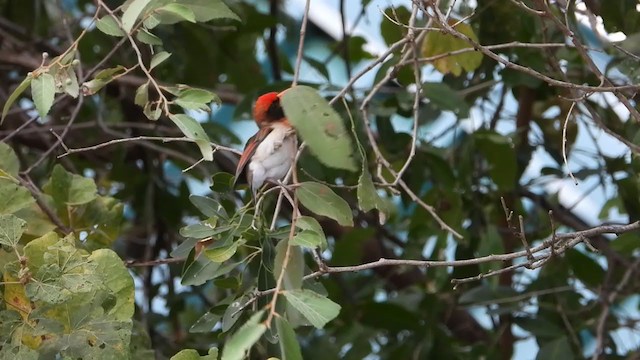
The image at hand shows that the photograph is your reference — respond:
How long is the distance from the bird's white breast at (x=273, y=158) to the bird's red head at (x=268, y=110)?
0.10 metres

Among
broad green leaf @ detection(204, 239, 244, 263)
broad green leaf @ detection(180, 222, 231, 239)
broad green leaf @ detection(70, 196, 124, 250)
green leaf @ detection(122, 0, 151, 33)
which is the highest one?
green leaf @ detection(122, 0, 151, 33)

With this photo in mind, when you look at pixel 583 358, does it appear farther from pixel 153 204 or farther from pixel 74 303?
pixel 74 303

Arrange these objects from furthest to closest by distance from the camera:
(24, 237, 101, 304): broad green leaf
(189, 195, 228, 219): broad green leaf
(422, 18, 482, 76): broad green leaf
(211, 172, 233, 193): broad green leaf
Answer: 1. (422, 18, 482, 76): broad green leaf
2. (211, 172, 233, 193): broad green leaf
3. (189, 195, 228, 219): broad green leaf
4. (24, 237, 101, 304): broad green leaf

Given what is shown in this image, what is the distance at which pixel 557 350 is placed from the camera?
217cm

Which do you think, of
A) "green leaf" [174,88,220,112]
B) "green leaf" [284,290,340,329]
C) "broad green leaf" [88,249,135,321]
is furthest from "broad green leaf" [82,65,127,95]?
"green leaf" [284,290,340,329]

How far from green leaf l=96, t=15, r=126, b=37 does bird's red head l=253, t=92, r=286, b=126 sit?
0.31m

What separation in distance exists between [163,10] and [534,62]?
97cm

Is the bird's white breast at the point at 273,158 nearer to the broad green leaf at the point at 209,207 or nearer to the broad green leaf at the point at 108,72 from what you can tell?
the broad green leaf at the point at 209,207

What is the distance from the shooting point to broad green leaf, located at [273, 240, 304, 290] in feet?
4.11

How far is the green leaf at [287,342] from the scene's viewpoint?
1103 millimetres

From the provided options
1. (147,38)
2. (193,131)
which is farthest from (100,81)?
(193,131)

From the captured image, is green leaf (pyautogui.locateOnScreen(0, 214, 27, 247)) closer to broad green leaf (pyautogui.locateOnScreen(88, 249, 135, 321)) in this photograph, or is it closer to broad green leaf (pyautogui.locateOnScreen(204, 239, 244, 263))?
broad green leaf (pyautogui.locateOnScreen(88, 249, 135, 321))

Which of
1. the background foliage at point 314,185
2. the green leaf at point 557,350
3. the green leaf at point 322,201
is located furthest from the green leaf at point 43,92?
the green leaf at point 557,350

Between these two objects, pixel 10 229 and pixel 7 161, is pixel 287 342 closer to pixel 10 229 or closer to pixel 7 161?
pixel 10 229
